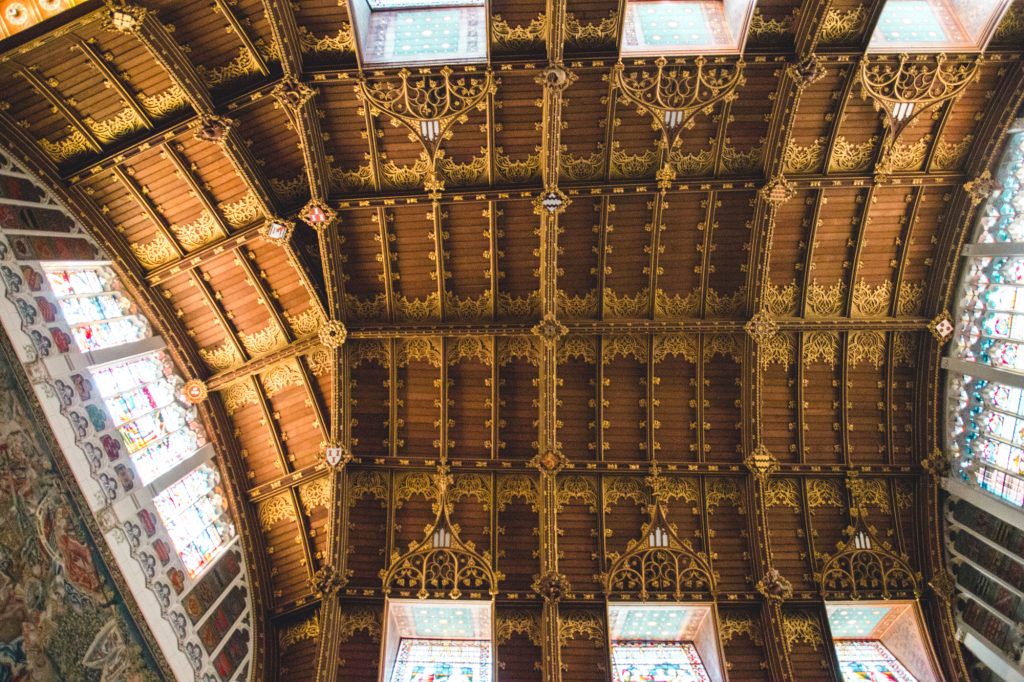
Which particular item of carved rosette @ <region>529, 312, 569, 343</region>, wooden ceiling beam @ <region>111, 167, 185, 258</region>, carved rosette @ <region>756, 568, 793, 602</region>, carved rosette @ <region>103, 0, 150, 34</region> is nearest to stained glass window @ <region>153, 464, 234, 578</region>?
wooden ceiling beam @ <region>111, 167, 185, 258</region>

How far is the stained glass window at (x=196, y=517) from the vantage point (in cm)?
1631

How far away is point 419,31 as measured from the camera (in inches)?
678

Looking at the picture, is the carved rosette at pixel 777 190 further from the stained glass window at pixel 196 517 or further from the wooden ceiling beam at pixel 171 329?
the stained glass window at pixel 196 517

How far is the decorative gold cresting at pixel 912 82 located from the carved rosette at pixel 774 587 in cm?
1295

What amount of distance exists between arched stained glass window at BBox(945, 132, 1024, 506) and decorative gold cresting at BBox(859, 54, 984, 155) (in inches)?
98.9

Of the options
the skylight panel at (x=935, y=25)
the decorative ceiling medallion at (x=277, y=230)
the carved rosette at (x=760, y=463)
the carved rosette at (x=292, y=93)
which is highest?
the skylight panel at (x=935, y=25)

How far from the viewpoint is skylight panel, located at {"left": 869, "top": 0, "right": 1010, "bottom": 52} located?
16172 millimetres

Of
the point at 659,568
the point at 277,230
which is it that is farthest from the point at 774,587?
the point at 277,230

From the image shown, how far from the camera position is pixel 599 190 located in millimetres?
17859

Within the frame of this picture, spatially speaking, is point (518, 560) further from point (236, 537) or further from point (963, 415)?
point (963, 415)

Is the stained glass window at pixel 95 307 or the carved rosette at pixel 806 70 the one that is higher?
the carved rosette at pixel 806 70

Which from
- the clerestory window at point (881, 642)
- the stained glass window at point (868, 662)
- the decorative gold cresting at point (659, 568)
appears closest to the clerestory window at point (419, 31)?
the decorative gold cresting at point (659, 568)

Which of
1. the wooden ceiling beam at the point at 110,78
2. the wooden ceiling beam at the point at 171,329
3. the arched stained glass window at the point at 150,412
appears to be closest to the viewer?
the wooden ceiling beam at the point at 110,78

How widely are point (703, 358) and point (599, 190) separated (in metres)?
6.12
